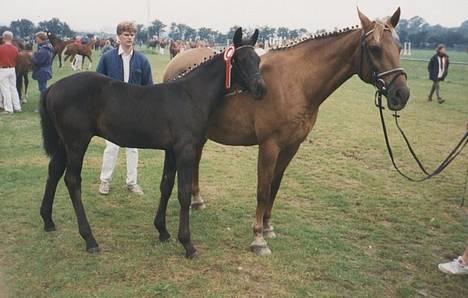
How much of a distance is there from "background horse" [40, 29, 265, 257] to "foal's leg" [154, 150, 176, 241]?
0.73ft

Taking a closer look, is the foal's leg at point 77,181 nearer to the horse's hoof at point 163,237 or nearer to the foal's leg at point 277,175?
the horse's hoof at point 163,237

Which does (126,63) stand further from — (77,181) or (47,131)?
(77,181)

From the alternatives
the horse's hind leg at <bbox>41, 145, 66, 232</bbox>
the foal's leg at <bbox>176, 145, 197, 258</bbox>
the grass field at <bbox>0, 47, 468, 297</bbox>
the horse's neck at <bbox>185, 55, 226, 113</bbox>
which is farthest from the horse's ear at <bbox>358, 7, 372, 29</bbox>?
the horse's hind leg at <bbox>41, 145, 66, 232</bbox>

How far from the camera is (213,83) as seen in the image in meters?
4.21

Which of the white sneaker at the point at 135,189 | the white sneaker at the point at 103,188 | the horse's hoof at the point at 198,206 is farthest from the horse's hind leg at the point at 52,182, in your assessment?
the horse's hoof at the point at 198,206

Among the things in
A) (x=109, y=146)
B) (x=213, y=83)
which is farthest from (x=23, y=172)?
(x=213, y=83)

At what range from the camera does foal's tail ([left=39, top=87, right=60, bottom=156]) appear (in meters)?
4.21

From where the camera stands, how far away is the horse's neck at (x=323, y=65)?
166 inches

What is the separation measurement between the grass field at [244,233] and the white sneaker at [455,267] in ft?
0.31

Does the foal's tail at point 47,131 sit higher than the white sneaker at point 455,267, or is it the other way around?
the foal's tail at point 47,131

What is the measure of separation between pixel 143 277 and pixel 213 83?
1975mm

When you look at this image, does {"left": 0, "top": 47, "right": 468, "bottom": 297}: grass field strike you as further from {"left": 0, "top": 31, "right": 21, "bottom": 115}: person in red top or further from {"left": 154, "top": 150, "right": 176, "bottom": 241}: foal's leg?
{"left": 0, "top": 31, "right": 21, "bottom": 115}: person in red top

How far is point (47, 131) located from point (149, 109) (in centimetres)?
117

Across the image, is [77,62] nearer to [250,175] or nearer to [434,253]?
[250,175]
